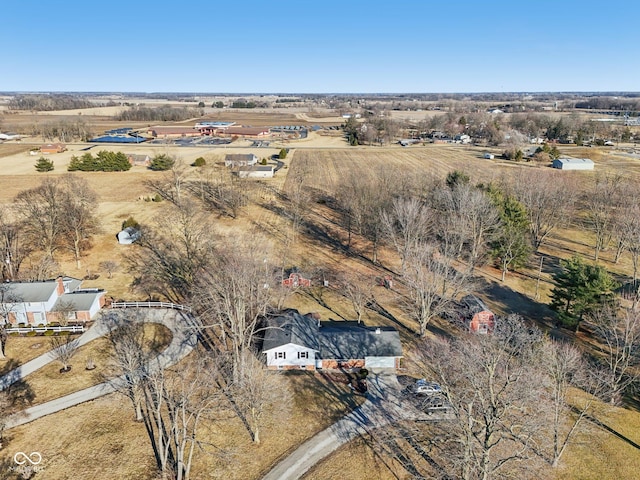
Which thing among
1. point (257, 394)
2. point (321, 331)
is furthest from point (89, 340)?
point (321, 331)

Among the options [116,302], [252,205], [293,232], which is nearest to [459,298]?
[293,232]

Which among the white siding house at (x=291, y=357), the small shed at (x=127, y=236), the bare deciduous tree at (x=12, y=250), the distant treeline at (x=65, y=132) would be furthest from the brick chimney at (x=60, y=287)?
the distant treeline at (x=65, y=132)

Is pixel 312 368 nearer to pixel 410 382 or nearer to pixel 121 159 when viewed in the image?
pixel 410 382

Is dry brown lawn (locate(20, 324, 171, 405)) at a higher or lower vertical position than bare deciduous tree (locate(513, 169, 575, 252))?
lower

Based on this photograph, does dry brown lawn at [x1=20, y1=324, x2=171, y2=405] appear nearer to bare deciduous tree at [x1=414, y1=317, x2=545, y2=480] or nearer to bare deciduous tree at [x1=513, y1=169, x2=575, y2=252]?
bare deciduous tree at [x1=414, y1=317, x2=545, y2=480]

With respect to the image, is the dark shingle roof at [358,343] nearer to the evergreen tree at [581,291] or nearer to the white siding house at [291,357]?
the white siding house at [291,357]

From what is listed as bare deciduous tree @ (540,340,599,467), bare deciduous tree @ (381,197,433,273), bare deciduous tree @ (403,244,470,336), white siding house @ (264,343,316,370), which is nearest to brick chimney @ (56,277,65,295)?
white siding house @ (264,343,316,370)

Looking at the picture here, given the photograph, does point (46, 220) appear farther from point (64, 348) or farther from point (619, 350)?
point (619, 350)
